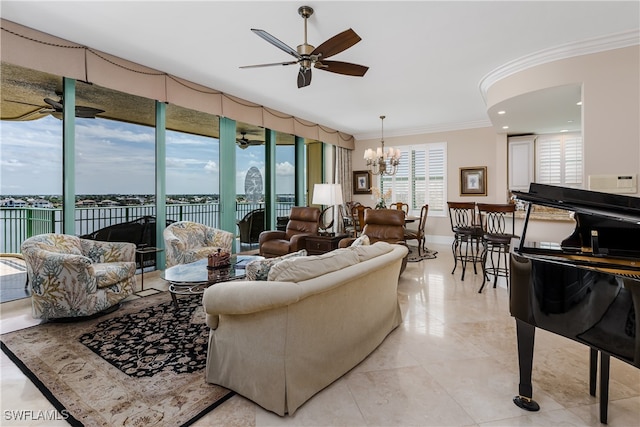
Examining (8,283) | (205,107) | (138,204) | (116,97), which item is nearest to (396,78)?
(205,107)

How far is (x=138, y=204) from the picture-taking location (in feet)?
15.4

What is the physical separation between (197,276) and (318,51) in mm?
2315

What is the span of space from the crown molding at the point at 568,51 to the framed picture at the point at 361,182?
4.73 m

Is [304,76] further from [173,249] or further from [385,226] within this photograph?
[385,226]

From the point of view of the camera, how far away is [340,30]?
11.0 ft

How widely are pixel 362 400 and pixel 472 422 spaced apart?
60 cm

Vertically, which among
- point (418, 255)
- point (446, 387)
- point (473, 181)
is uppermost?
point (473, 181)

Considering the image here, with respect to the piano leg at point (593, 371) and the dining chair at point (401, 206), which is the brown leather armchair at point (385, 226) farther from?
the piano leg at point (593, 371)

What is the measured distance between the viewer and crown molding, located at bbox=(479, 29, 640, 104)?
342cm

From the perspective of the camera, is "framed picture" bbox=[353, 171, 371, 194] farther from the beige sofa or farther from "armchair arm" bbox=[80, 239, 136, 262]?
the beige sofa

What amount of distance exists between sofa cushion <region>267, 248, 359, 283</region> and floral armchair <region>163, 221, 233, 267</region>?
2105 mm

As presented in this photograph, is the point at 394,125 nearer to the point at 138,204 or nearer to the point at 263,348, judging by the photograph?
the point at 138,204

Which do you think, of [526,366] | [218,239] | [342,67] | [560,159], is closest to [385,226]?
[218,239]

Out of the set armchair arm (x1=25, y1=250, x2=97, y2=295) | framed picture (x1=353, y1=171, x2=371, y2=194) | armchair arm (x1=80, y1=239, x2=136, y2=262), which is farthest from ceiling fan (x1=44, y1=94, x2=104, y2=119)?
framed picture (x1=353, y1=171, x2=371, y2=194)
